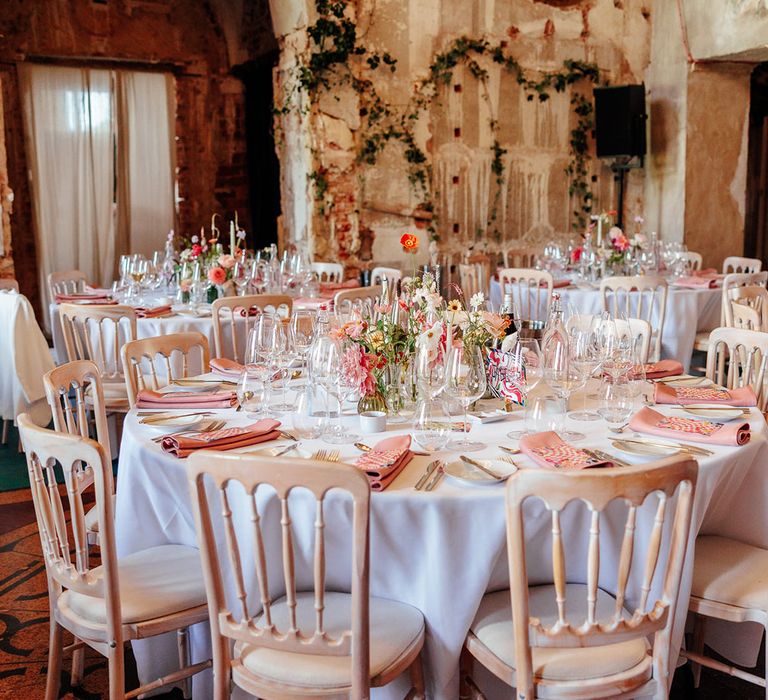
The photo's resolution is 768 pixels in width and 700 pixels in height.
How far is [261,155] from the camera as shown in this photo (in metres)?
9.67

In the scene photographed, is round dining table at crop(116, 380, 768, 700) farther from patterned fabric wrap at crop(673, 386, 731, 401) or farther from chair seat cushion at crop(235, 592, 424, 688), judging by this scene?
patterned fabric wrap at crop(673, 386, 731, 401)

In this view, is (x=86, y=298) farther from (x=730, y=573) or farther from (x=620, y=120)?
(x=620, y=120)

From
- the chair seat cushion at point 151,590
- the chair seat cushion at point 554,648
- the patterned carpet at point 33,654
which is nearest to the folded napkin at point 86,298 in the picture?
the patterned carpet at point 33,654

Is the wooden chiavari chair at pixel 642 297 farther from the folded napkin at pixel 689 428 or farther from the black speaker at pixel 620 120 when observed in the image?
the black speaker at pixel 620 120

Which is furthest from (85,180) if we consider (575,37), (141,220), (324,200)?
(575,37)

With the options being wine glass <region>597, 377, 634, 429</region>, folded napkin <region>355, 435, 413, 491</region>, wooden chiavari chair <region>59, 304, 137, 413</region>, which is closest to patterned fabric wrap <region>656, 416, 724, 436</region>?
wine glass <region>597, 377, 634, 429</region>

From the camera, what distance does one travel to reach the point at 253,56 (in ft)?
29.9

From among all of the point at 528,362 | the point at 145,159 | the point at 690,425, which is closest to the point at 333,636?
the point at 528,362

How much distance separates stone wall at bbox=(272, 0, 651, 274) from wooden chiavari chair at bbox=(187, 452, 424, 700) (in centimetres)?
592

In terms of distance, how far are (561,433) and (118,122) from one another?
7864 millimetres

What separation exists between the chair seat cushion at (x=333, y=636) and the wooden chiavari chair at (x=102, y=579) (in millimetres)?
297

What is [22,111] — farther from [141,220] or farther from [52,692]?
[52,692]

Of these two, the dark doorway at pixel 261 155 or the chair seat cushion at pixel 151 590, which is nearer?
the chair seat cushion at pixel 151 590

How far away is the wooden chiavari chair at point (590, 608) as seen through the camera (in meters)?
1.74
